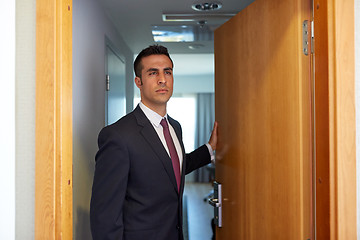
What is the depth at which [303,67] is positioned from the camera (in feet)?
3.84

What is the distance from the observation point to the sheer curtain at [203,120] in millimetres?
8688

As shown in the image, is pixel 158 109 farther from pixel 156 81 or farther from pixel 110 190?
pixel 110 190

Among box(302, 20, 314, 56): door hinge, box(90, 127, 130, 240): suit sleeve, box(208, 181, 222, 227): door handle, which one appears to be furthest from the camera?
box(208, 181, 222, 227): door handle

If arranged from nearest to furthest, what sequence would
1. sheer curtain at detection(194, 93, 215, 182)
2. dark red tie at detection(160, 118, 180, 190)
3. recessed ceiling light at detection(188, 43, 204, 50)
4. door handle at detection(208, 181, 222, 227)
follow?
dark red tie at detection(160, 118, 180, 190) → door handle at detection(208, 181, 222, 227) → recessed ceiling light at detection(188, 43, 204, 50) → sheer curtain at detection(194, 93, 215, 182)

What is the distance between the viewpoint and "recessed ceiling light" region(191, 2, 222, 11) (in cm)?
239

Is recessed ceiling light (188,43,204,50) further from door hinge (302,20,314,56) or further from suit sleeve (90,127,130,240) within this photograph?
door hinge (302,20,314,56)

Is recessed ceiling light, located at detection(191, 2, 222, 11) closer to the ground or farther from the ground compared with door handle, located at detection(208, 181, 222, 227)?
farther from the ground

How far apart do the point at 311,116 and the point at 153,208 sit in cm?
88

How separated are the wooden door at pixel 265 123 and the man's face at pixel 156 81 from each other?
0.34 m

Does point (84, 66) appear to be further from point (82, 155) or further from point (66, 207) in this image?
point (66, 207)

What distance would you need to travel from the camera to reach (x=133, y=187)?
155cm

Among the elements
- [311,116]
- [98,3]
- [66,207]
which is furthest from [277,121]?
[98,3]

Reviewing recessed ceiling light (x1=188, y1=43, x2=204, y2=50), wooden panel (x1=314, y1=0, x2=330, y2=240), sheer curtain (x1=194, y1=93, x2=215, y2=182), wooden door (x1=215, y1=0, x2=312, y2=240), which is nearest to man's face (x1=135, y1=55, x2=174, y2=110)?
wooden door (x1=215, y1=0, x2=312, y2=240)
